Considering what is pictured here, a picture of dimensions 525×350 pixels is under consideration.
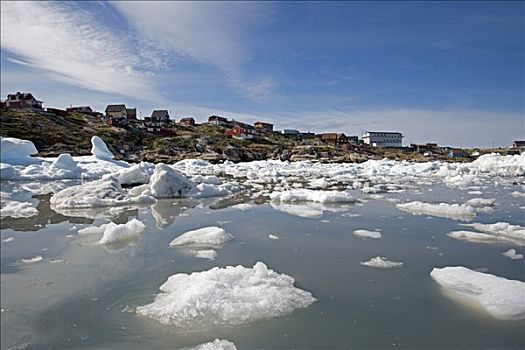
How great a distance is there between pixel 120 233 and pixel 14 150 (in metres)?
19.1

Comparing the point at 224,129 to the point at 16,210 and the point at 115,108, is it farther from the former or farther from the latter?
the point at 16,210

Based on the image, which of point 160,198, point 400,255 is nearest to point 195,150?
point 160,198

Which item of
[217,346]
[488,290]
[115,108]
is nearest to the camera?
[217,346]

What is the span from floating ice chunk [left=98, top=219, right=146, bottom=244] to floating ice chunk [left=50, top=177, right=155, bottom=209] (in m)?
3.91

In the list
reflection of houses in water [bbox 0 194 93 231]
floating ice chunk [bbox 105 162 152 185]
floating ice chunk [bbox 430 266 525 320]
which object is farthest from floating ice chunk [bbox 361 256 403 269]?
floating ice chunk [bbox 105 162 152 185]

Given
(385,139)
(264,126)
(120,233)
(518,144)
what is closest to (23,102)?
(264,126)

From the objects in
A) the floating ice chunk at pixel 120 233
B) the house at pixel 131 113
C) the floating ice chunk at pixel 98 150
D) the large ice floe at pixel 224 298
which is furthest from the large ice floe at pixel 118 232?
the house at pixel 131 113

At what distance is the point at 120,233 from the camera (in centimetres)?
598

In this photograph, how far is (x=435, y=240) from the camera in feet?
20.5

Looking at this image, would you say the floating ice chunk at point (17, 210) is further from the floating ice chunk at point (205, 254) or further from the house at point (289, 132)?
the house at point (289, 132)

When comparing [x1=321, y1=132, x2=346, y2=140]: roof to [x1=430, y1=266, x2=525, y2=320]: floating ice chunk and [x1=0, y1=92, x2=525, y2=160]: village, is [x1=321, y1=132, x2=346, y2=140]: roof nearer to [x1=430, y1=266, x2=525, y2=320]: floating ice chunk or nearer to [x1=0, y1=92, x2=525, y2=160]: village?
[x1=0, y1=92, x2=525, y2=160]: village

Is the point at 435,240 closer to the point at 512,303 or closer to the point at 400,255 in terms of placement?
Answer: the point at 400,255

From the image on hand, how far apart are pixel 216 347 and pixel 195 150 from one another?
155ft

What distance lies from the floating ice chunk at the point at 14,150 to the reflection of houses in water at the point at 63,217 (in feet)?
42.5
